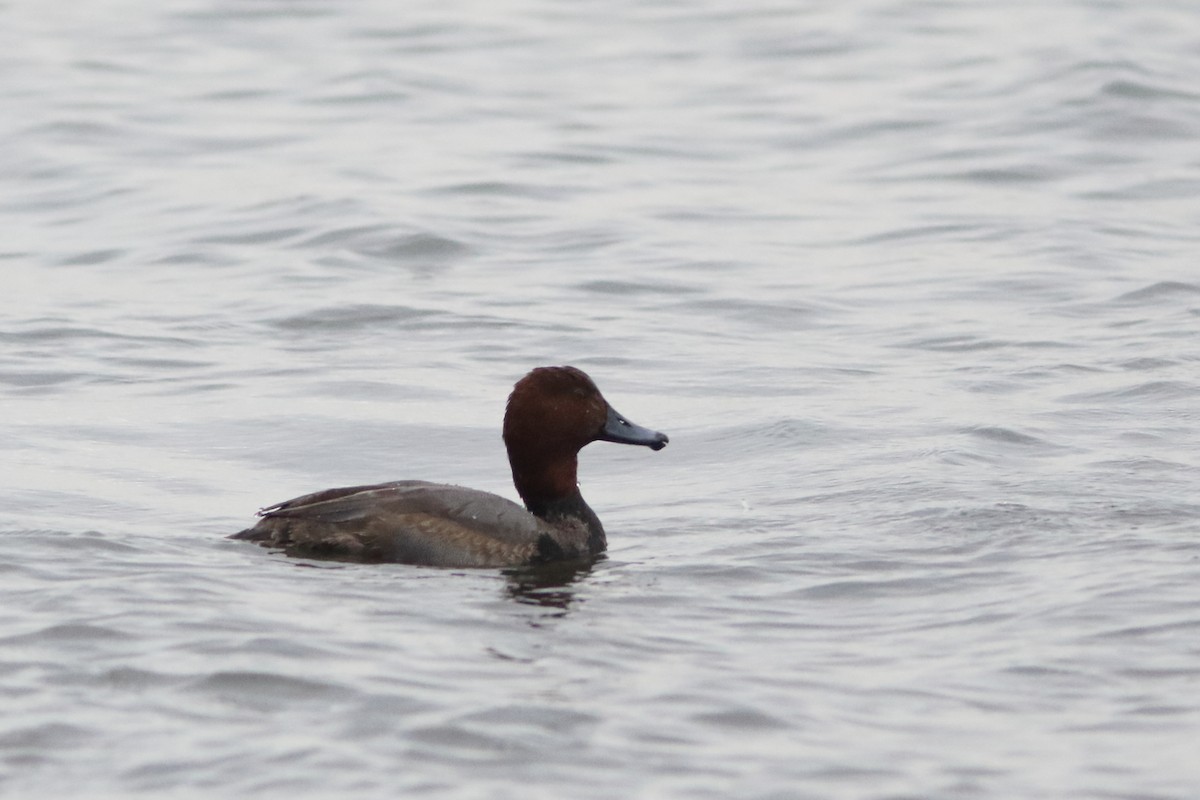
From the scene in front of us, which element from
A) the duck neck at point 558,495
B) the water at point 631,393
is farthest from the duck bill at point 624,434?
the water at point 631,393

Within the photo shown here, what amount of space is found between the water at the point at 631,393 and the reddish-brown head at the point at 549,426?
1.56 ft

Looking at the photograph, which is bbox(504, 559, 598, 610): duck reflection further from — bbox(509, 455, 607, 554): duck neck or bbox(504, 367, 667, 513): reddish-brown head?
bbox(504, 367, 667, 513): reddish-brown head

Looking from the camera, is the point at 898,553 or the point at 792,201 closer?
the point at 898,553

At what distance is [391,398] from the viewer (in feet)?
39.8

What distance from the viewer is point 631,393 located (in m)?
12.4

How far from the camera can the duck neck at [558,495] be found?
29.2 feet

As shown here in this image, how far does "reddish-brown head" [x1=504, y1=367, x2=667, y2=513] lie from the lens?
8938mm

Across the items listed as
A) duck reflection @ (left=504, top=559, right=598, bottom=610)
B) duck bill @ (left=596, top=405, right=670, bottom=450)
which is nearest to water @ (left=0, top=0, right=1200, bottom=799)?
duck reflection @ (left=504, top=559, right=598, bottom=610)

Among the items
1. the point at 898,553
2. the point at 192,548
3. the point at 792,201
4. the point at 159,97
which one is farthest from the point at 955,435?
the point at 159,97

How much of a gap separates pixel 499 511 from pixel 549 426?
49 centimetres

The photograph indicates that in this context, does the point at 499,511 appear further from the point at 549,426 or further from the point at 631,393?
the point at 631,393

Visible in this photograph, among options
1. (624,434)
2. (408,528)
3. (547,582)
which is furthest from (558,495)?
(408,528)

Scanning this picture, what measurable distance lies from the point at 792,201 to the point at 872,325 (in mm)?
4772

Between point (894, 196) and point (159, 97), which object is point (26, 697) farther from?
point (159, 97)
